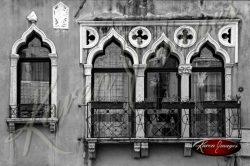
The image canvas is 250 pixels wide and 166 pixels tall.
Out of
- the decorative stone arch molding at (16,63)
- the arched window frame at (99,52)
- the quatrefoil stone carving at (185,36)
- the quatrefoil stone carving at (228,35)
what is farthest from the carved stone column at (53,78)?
the quatrefoil stone carving at (228,35)

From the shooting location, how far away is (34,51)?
16344 mm

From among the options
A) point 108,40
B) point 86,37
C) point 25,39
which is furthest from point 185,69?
point 25,39

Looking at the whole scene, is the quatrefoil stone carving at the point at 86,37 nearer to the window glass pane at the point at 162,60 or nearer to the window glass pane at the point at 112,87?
the window glass pane at the point at 112,87

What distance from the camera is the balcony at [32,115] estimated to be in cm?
1573

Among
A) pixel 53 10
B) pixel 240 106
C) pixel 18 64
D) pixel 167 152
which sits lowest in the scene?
pixel 167 152

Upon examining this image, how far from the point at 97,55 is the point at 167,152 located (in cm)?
294

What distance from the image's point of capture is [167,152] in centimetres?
1579

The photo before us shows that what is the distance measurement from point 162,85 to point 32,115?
10.7ft

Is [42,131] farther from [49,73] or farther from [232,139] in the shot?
[232,139]

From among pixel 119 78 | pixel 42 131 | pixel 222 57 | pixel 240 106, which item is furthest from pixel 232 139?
pixel 42 131

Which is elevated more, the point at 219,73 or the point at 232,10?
the point at 232,10

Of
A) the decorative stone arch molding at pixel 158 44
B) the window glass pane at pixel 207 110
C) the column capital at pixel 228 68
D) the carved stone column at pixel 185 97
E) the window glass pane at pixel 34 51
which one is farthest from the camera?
the window glass pane at pixel 34 51

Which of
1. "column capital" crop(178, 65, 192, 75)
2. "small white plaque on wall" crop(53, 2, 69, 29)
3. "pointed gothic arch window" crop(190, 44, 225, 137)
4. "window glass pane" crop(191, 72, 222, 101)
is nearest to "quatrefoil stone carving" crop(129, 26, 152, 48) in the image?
"column capital" crop(178, 65, 192, 75)

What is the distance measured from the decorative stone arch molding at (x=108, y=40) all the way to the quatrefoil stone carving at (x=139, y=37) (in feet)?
0.59
